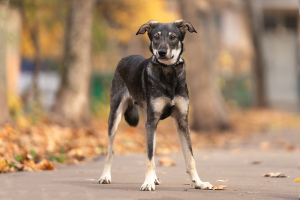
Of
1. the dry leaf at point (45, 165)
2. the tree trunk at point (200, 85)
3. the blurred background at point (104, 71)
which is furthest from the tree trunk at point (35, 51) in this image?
the dry leaf at point (45, 165)

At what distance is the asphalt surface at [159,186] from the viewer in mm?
5885

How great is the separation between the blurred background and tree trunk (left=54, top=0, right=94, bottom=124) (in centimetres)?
3

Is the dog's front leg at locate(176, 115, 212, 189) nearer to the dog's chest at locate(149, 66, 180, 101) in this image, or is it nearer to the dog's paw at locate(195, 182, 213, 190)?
the dog's paw at locate(195, 182, 213, 190)

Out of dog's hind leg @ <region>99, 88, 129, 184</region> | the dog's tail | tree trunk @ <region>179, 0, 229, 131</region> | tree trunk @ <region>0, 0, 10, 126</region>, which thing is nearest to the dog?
dog's hind leg @ <region>99, 88, 129, 184</region>

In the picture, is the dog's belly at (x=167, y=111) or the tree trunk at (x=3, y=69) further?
the tree trunk at (x=3, y=69)

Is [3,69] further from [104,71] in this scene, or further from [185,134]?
[104,71]

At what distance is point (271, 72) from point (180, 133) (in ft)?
120

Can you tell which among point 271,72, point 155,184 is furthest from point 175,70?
point 271,72

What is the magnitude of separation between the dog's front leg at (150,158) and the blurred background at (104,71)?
8.09 feet

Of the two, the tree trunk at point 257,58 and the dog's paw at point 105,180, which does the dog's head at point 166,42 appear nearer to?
the dog's paw at point 105,180

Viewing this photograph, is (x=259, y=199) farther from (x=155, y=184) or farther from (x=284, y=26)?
(x=284, y=26)

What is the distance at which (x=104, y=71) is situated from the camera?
31.1 meters

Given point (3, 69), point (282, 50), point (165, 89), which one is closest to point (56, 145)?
point (3, 69)

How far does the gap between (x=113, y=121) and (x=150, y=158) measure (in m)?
1.03
